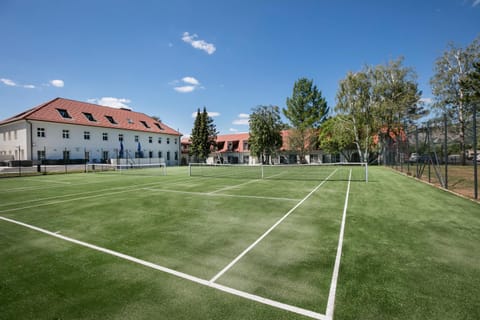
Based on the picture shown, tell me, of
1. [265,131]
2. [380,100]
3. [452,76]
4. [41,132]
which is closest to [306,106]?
[265,131]

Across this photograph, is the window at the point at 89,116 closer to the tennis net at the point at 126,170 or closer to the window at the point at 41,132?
the window at the point at 41,132

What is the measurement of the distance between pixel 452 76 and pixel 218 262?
145 ft

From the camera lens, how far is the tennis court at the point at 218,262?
2855mm

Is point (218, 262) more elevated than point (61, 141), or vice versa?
point (61, 141)

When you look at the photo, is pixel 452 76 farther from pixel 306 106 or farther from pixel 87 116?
pixel 87 116

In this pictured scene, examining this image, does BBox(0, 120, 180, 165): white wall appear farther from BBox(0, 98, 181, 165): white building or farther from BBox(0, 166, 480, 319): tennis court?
BBox(0, 166, 480, 319): tennis court

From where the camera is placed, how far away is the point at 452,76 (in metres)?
32.8

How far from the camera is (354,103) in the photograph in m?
35.0

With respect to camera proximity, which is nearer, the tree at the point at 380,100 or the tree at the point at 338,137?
the tree at the point at 380,100

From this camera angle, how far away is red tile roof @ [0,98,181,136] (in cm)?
3354

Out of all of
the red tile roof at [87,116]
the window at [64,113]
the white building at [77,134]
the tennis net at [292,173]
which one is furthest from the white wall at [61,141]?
the tennis net at [292,173]

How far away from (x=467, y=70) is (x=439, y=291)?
43.3 meters

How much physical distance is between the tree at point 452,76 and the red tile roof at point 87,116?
49.1 metres

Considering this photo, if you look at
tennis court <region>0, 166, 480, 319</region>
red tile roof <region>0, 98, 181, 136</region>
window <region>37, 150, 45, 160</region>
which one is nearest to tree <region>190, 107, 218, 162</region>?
red tile roof <region>0, 98, 181, 136</region>
